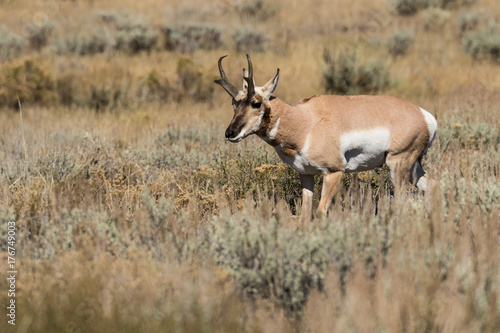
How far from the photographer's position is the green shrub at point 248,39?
Result: 1662 cm

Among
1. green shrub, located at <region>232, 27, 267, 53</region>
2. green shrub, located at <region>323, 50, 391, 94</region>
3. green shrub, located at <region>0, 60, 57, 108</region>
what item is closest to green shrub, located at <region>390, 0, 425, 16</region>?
green shrub, located at <region>232, 27, 267, 53</region>

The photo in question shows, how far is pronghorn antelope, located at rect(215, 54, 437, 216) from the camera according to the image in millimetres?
4906

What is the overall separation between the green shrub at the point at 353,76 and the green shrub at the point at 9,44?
8.91m

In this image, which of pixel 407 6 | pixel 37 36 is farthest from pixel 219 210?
pixel 407 6

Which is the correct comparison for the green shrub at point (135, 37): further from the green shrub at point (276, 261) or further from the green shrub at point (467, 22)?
the green shrub at point (276, 261)

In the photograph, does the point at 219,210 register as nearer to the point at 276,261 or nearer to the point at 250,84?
the point at 250,84

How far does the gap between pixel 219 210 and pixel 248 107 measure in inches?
39.7

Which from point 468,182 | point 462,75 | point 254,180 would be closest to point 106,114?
point 254,180

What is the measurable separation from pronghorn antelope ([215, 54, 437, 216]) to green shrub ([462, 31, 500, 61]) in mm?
11728

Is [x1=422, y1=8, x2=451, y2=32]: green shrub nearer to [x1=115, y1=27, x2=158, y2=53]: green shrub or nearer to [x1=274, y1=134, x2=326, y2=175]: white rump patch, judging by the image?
[x1=115, y1=27, x2=158, y2=53]: green shrub

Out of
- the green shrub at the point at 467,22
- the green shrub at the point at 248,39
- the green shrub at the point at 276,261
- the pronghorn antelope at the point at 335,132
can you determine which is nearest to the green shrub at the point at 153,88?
the green shrub at the point at 248,39

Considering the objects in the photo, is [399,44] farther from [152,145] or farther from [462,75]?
[152,145]

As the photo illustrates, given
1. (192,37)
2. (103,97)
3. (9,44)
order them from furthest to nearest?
(192,37), (9,44), (103,97)

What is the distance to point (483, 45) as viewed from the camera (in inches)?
616
